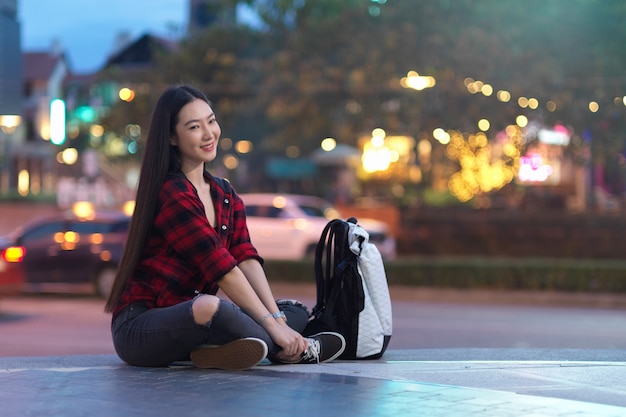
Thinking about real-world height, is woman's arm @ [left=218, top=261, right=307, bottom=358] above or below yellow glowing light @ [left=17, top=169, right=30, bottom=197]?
below

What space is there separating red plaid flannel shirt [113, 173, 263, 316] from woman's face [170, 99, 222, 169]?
0.14m

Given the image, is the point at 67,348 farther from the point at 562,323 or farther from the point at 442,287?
the point at 442,287

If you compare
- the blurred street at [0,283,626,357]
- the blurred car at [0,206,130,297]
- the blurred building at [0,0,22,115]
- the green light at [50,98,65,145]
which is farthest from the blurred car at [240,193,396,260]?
the blurred building at [0,0,22,115]

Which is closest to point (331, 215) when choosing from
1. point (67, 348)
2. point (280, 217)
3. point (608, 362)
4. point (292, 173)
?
point (280, 217)

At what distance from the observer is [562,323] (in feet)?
48.0

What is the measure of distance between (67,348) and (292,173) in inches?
1614

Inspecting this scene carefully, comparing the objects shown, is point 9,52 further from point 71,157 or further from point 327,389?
point 71,157

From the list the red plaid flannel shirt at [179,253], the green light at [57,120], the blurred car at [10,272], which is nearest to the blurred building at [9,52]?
the blurred car at [10,272]

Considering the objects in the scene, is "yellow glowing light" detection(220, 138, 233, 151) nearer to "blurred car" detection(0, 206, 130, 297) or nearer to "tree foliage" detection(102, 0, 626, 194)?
"tree foliage" detection(102, 0, 626, 194)

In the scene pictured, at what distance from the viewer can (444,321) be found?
14664 mm

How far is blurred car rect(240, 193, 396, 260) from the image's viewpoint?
933 inches

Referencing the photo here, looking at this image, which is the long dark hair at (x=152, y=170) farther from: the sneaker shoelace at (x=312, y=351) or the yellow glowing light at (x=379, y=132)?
the yellow glowing light at (x=379, y=132)

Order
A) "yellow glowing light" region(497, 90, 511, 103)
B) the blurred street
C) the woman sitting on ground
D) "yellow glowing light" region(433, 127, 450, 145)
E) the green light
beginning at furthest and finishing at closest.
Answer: "yellow glowing light" region(433, 127, 450, 145), "yellow glowing light" region(497, 90, 511, 103), the green light, the blurred street, the woman sitting on ground

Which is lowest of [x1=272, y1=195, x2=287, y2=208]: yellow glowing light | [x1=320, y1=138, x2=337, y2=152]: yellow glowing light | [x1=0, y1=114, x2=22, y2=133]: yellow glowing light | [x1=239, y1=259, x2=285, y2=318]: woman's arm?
[x1=239, y1=259, x2=285, y2=318]: woman's arm
